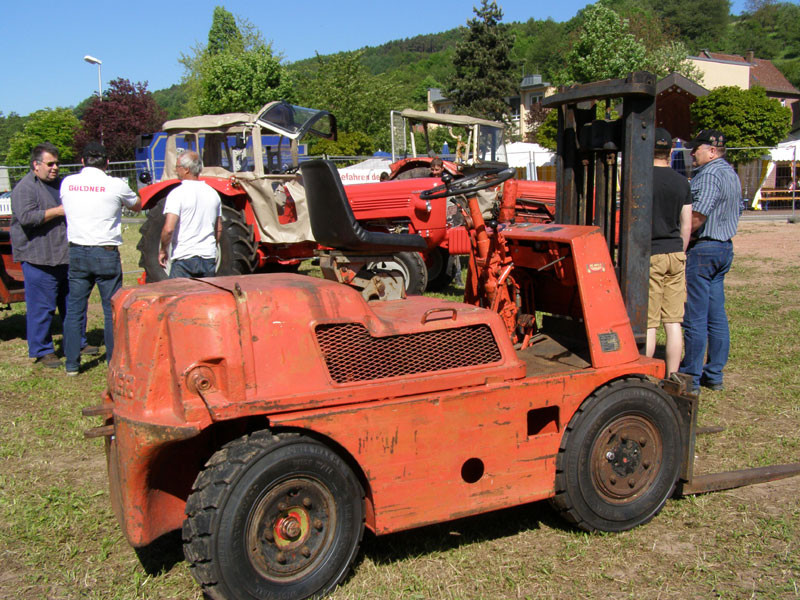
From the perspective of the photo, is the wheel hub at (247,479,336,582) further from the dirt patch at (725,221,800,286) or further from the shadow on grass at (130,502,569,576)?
the dirt patch at (725,221,800,286)

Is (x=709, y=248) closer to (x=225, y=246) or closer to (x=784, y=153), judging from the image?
(x=225, y=246)

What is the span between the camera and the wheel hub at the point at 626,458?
136 inches

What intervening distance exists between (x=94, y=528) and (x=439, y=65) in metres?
109

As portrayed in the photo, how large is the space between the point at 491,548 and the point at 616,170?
7.19 feet

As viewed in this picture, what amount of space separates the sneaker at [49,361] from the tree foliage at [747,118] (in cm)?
2460

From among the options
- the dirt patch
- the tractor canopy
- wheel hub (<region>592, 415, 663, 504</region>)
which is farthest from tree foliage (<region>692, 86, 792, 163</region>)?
wheel hub (<region>592, 415, 663, 504</region>)

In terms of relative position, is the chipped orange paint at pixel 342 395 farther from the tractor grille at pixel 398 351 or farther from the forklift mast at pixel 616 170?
the forklift mast at pixel 616 170

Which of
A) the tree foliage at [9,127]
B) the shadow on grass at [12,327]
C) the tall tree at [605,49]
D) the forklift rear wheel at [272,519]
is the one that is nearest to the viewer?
the forklift rear wheel at [272,519]

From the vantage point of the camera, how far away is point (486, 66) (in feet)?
166

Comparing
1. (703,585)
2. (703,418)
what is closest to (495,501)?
(703,585)

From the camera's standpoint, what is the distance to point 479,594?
306 cm

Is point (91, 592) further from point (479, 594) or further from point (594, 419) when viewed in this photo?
point (594, 419)

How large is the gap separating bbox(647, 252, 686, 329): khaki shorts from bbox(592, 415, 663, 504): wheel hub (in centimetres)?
161

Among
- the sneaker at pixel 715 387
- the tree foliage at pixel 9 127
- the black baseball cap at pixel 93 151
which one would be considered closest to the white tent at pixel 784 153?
the sneaker at pixel 715 387
